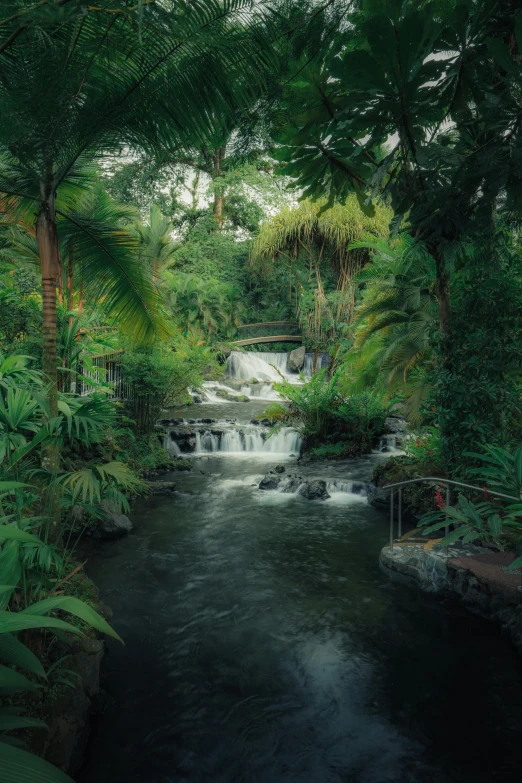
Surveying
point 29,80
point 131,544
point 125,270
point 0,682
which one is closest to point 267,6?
point 29,80

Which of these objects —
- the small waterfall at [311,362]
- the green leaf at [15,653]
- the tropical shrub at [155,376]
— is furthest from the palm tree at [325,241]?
the green leaf at [15,653]

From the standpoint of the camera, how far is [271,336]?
2434 centimetres

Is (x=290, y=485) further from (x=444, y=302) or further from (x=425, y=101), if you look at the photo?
(x=425, y=101)

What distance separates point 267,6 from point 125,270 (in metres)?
2.82

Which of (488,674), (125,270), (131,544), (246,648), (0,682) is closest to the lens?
(0,682)

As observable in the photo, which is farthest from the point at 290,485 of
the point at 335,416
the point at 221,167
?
the point at 221,167

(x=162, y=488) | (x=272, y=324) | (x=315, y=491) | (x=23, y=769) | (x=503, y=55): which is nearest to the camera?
(x=23, y=769)

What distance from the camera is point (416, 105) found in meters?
3.08

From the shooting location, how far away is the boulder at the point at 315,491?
8.86 m

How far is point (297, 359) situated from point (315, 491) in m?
13.7

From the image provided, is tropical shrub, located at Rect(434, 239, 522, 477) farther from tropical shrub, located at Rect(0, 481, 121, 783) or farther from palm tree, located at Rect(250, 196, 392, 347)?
palm tree, located at Rect(250, 196, 392, 347)

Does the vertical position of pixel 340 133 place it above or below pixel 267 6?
below

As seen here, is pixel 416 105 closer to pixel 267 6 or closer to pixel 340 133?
pixel 340 133

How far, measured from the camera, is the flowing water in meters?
3.20
